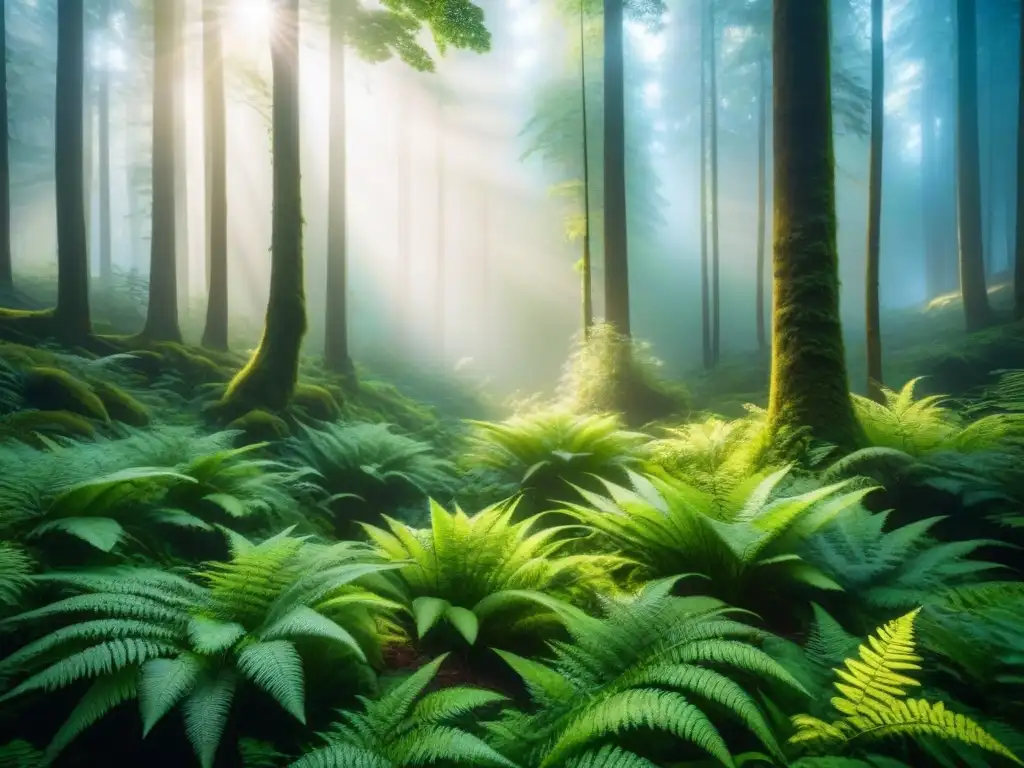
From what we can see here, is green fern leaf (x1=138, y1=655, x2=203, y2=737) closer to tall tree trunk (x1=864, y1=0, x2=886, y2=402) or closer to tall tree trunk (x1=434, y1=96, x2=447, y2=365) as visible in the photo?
tall tree trunk (x1=864, y1=0, x2=886, y2=402)

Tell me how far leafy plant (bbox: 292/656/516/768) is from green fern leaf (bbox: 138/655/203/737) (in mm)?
567

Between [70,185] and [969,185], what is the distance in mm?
24961

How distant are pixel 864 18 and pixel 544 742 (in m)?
40.1

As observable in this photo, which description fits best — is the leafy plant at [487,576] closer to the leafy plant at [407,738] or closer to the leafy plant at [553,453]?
the leafy plant at [407,738]

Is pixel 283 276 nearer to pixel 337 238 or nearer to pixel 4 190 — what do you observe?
pixel 337 238

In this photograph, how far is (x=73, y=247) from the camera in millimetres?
9758

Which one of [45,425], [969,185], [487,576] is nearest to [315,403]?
[45,425]

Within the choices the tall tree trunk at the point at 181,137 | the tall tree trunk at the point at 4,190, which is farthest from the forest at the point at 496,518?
the tall tree trunk at the point at 181,137

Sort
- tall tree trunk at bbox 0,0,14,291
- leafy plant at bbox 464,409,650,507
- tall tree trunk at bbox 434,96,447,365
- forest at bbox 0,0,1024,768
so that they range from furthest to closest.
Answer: tall tree trunk at bbox 434,96,447,365 < tall tree trunk at bbox 0,0,14,291 < leafy plant at bbox 464,409,650,507 < forest at bbox 0,0,1024,768

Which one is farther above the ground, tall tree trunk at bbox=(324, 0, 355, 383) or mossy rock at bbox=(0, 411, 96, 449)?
tall tree trunk at bbox=(324, 0, 355, 383)

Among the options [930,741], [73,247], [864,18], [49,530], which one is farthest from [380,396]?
[864,18]

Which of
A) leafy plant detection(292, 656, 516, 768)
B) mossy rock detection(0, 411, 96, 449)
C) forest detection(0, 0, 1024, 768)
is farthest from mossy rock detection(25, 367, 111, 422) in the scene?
leafy plant detection(292, 656, 516, 768)

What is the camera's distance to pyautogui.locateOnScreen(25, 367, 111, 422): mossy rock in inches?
247

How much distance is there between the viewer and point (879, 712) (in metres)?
1.96
